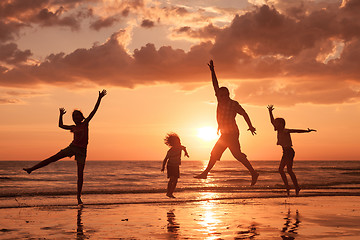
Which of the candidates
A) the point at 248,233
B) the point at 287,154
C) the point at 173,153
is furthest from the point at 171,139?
the point at 248,233

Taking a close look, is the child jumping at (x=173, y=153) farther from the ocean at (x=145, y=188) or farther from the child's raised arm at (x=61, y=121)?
the child's raised arm at (x=61, y=121)

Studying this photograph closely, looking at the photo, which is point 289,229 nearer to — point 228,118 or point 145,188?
point 228,118

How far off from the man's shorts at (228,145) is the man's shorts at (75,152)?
3.56m

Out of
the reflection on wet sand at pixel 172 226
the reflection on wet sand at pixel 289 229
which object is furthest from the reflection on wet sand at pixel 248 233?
the reflection on wet sand at pixel 172 226

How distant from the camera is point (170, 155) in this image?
1473 centimetres

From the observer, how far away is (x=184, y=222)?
945cm

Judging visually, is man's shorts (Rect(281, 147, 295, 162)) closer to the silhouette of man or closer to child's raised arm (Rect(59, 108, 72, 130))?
the silhouette of man

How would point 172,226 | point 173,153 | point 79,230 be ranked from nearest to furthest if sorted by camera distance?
point 79,230 < point 172,226 < point 173,153

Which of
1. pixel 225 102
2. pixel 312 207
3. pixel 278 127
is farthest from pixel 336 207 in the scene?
pixel 225 102

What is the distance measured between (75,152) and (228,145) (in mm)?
4087

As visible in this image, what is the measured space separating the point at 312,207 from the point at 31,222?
7203 millimetres

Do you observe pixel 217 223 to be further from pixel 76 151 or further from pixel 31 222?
pixel 76 151

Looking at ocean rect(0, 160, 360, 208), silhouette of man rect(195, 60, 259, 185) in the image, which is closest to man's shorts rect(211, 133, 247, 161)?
silhouette of man rect(195, 60, 259, 185)

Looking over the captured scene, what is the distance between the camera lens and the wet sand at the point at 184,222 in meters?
7.87
